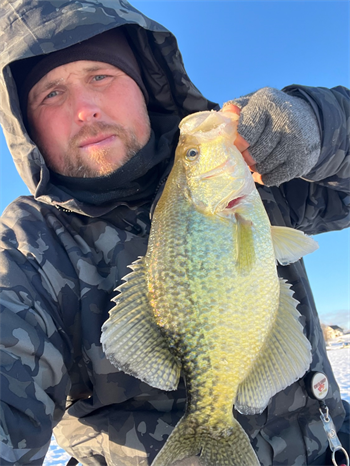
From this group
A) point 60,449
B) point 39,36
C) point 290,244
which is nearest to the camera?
point 290,244

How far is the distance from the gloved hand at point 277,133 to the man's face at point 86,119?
1012 mm

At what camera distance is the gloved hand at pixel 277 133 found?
6.59 feet

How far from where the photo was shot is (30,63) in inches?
116

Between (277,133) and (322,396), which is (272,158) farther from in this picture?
(322,396)

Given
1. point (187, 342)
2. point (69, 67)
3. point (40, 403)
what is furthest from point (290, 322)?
point (69, 67)

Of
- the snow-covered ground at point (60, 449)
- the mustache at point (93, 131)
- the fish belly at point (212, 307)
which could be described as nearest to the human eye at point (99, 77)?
the mustache at point (93, 131)

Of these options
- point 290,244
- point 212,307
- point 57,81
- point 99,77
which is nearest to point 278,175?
point 290,244

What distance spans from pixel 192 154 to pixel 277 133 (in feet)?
1.66

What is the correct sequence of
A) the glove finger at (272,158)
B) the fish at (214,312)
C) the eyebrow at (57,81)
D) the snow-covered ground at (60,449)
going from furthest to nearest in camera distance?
the snow-covered ground at (60,449) → the eyebrow at (57,81) → the glove finger at (272,158) → the fish at (214,312)

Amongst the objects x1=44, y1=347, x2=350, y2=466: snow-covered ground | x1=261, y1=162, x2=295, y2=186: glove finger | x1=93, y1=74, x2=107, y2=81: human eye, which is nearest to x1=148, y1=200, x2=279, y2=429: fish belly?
x1=261, y1=162, x2=295, y2=186: glove finger

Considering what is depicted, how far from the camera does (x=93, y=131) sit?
2703 millimetres

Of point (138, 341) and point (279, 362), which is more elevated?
point (138, 341)

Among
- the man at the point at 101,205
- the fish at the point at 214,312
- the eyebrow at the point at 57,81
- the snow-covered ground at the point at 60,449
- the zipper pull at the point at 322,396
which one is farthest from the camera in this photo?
the snow-covered ground at the point at 60,449

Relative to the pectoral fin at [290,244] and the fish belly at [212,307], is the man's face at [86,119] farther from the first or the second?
the pectoral fin at [290,244]
